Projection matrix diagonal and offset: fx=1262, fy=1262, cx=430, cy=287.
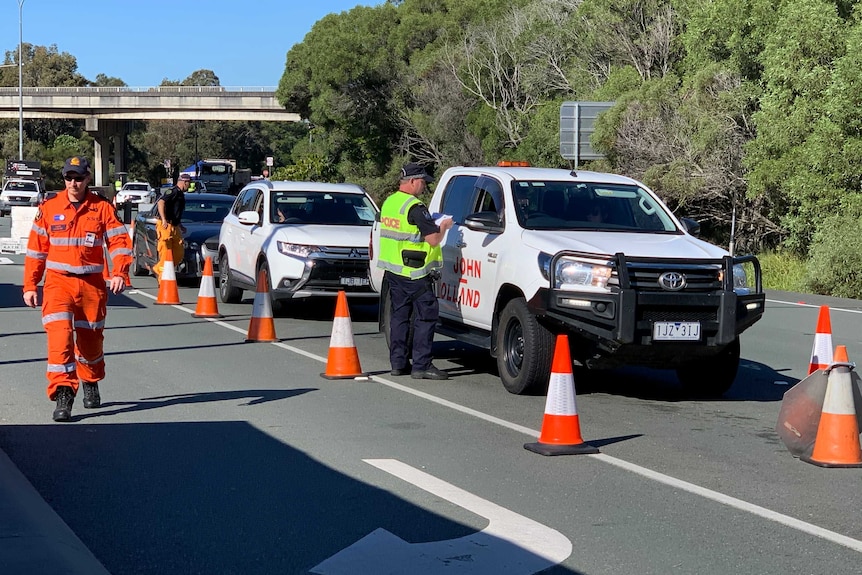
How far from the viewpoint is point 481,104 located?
52.0 meters

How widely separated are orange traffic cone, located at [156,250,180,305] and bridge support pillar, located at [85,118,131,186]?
85.7 metres

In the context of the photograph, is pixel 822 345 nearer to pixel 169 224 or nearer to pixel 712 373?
pixel 712 373

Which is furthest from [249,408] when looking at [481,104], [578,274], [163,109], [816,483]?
[163,109]

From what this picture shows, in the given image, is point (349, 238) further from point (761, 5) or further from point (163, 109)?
point (163, 109)

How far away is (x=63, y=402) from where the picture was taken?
8.99 m

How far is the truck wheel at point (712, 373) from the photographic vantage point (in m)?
10.7

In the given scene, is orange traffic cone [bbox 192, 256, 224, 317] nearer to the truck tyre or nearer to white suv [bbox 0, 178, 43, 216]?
the truck tyre

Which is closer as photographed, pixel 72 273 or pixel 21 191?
pixel 72 273

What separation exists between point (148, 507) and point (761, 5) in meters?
26.0

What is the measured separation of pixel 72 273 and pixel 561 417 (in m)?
3.65

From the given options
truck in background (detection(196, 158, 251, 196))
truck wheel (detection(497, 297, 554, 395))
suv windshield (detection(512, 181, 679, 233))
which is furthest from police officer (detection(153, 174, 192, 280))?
truck in background (detection(196, 158, 251, 196))

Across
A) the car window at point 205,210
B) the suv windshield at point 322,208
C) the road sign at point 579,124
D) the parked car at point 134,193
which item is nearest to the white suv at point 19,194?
the parked car at point 134,193

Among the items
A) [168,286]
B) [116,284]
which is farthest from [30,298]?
[168,286]

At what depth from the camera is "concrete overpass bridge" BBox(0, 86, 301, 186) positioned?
Answer: 91.2 m
